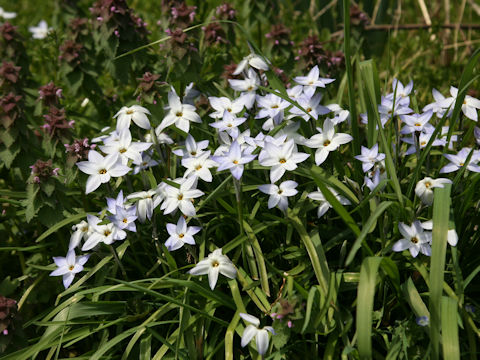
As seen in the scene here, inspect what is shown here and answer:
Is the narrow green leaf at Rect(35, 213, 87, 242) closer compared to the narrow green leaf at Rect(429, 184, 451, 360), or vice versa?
the narrow green leaf at Rect(429, 184, 451, 360)

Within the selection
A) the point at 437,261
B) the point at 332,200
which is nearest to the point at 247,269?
the point at 332,200

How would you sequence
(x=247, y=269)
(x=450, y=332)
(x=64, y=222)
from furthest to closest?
(x=64, y=222), (x=247, y=269), (x=450, y=332)

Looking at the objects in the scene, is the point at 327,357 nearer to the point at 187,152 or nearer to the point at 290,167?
the point at 290,167

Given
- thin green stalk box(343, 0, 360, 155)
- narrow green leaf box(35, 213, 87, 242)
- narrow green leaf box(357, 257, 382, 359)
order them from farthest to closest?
1. narrow green leaf box(35, 213, 87, 242)
2. thin green stalk box(343, 0, 360, 155)
3. narrow green leaf box(357, 257, 382, 359)

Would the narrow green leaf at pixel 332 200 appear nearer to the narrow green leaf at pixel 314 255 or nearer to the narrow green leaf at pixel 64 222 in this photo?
the narrow green leaf at pixel 314 255

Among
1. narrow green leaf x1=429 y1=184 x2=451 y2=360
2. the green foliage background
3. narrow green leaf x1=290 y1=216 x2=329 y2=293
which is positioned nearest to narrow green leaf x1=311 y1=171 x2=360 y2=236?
the green foliage background

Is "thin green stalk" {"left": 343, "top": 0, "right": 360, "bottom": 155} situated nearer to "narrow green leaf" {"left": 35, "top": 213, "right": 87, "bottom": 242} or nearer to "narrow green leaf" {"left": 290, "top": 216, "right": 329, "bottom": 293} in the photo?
"narrow green leaf" {"left": 290, "top": 216, "right": 329, "bottom": 293}

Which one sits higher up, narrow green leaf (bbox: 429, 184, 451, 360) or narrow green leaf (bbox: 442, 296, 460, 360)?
narrow green leaf (bbox: 429, 184, 451, 360)

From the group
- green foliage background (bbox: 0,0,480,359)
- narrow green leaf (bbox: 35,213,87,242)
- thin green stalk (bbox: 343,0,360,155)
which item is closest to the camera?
green foliage background (bbox: 0,0,480,359)

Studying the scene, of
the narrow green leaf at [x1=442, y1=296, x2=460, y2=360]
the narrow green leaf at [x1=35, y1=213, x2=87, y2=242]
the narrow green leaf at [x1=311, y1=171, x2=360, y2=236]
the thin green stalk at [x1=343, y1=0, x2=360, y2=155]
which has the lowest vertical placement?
the narrow green leaf at [x1=442, y1=296, x2=460, y2=360]

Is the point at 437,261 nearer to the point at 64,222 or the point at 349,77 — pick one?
the point at 349,77

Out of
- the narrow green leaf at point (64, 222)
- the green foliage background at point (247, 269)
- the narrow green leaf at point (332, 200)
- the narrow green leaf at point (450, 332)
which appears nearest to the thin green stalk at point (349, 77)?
the green foliage background at point (247, 269)

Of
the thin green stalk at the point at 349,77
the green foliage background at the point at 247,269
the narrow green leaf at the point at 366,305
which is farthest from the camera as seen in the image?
the thin green stalk at the point at 349,77
